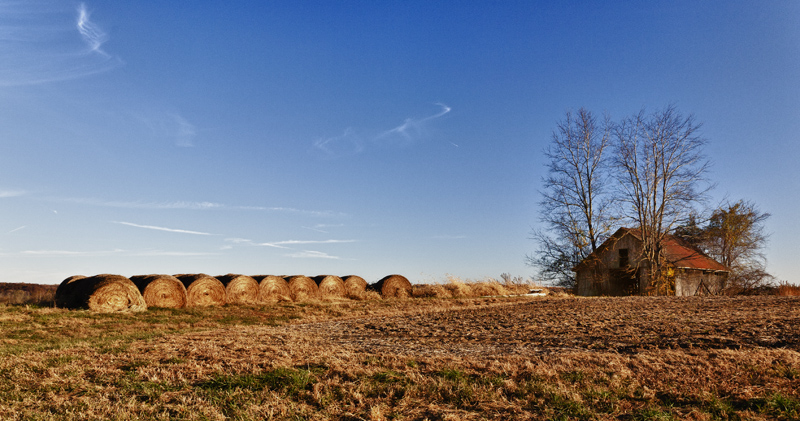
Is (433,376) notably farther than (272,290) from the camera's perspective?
No

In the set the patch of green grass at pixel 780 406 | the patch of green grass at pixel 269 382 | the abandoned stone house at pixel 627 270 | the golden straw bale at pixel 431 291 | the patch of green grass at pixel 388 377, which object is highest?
the abandoned stone house at pixel 627 270

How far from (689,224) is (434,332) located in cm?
2488

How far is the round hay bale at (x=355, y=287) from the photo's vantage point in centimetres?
2480

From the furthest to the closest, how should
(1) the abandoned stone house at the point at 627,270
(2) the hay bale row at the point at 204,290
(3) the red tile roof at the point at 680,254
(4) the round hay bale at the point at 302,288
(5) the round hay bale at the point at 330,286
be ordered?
(3) the red tile roof at the point at 680,254, (1) the abandoned stone house at the point at 627,270, (5) the round hay bale at the point at 330,286, (4) the round hay bale at the point at 302,288, (2) the hay bale row at the point at 204,290

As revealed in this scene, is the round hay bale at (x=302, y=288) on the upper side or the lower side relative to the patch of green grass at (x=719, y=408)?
upper

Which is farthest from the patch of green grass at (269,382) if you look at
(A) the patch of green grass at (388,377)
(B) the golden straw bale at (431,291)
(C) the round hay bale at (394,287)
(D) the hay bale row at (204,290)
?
(B) the golden straw bale at (431,291)

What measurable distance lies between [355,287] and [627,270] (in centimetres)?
1793

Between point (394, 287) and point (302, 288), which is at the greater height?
point (394, 287)

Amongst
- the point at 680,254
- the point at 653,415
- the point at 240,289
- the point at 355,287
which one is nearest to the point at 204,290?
the point at 240,289

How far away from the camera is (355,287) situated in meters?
25.4

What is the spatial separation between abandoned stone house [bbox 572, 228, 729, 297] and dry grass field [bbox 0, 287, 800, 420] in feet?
73.7

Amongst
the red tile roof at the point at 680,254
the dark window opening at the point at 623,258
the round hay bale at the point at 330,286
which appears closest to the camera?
the round hay bale at the point at 330,286

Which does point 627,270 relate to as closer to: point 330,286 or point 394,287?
point 394,287

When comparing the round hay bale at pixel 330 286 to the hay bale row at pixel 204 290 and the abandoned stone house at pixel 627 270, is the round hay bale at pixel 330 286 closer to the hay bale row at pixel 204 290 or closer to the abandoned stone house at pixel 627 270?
the hay bale row at pixel 204 290
